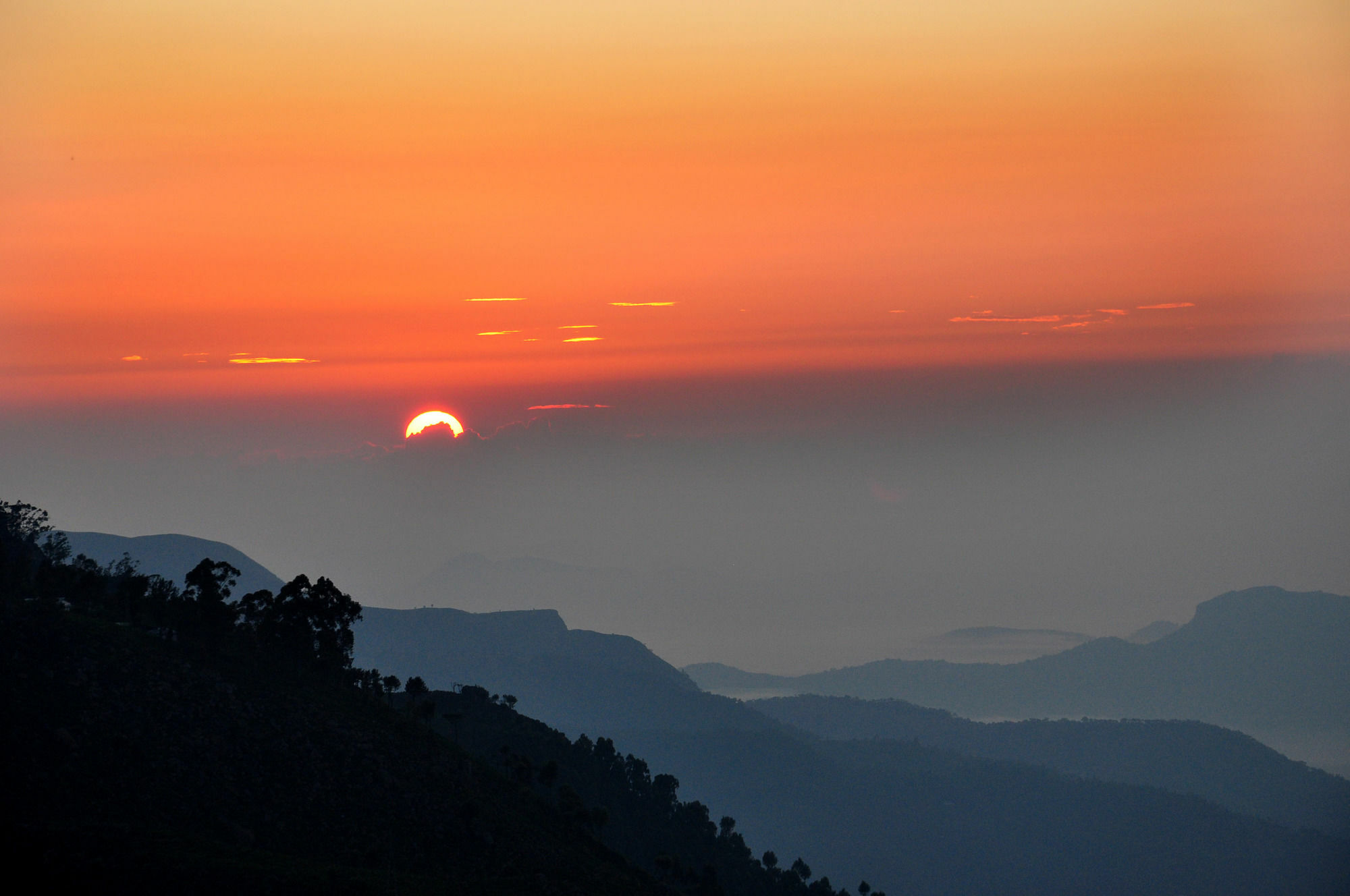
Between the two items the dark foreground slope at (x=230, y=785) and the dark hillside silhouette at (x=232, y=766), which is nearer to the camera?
the dark foreground slope at (x=230, y=785)

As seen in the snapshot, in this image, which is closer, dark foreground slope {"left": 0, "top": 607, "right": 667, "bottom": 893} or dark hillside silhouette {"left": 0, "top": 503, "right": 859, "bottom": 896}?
dark foreground slope {"left": 0, "top": 607, "right": 667, "bottom": 893}

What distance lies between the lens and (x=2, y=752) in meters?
118

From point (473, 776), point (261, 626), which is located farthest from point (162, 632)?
point (473, 776)

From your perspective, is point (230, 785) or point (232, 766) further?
point (232, 766)

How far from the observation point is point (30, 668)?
13312 centimetres

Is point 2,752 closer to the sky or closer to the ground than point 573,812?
closer to the sky

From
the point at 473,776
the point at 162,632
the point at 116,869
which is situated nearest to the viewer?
the point at 116,869

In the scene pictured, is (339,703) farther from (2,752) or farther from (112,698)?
(2,752)

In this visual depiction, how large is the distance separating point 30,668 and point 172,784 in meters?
23.0

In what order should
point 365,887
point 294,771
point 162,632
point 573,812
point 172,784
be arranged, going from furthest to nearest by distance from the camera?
point 573,812 < point 162,632 < point 294,771 < point 172,784 < point 365,887

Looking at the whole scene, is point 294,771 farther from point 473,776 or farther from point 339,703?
point 473,776

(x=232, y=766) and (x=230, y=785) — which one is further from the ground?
(x=232, y=766)

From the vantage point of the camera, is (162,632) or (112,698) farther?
(162,632)

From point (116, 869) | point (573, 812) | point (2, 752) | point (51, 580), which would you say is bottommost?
point (573, 812)
